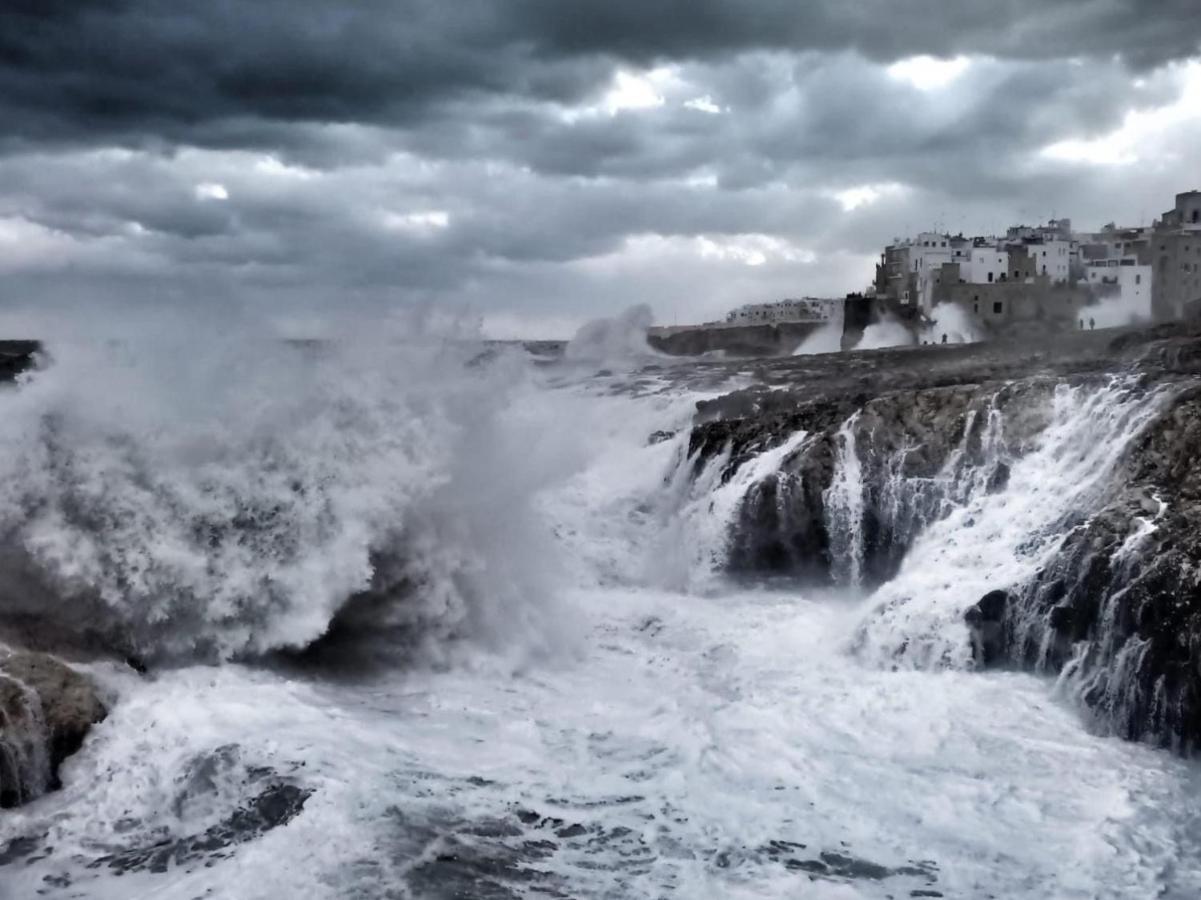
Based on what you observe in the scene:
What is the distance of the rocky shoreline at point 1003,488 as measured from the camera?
34.7 ft

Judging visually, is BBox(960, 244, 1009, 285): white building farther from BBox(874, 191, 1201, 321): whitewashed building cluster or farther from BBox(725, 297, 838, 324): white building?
BBox(725, 297, 838, 324): white building

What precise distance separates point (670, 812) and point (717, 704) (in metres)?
A: 2.80

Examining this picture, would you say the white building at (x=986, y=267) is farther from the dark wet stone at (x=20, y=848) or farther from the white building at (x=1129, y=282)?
the dark wet stone at (x=20, y=848)

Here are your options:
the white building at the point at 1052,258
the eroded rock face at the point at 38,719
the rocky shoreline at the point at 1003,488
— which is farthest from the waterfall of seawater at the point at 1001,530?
the white building at the point at 1052,258

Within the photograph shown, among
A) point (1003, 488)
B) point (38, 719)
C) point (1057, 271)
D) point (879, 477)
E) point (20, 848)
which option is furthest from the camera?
point (1057, 271)

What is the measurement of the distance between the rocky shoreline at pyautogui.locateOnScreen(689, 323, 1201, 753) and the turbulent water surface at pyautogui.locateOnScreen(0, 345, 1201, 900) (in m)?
0.28

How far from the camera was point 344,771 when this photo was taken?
8.70m

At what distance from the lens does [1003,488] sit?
48.8 ft

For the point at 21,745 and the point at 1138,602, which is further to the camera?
the point at 1138,602

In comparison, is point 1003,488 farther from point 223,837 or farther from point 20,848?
point 20,848

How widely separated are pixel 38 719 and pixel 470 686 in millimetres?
4292

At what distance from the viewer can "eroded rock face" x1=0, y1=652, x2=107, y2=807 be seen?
8125 millimetres

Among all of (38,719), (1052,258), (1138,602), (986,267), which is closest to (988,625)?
(1138,602)

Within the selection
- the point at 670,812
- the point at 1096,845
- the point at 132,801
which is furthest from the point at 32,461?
the point at 1096,845
